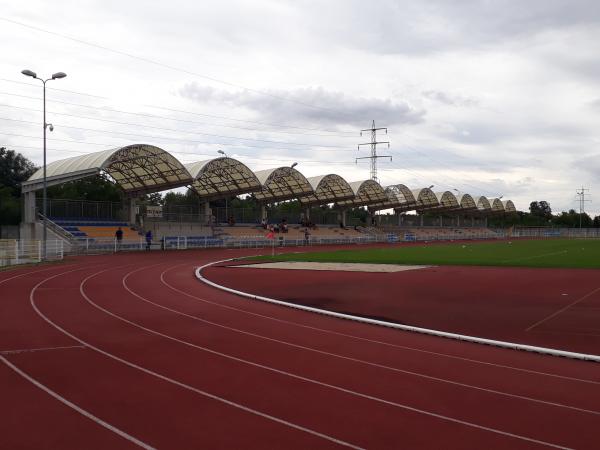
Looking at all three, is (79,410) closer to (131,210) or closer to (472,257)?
(472,257)

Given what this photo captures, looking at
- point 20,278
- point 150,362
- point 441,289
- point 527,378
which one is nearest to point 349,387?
point 527,378

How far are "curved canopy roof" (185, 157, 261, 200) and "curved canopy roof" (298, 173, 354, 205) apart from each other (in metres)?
14.0

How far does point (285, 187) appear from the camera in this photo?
62.9 meters

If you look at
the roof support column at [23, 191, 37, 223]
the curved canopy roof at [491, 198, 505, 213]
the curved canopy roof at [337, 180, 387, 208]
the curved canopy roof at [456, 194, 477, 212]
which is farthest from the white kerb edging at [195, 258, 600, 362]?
the curved canopy roof at [491, 198, 505, 213]

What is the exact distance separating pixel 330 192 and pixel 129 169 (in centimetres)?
3225

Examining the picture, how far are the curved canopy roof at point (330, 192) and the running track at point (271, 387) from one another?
5595 cm

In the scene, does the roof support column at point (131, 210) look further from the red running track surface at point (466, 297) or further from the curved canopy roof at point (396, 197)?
the curved canopy roof at point (396, 197)

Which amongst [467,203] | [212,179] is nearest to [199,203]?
[212,179]

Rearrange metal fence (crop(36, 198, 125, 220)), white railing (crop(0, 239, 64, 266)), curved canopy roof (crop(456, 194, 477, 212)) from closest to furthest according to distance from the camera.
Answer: white railing (crop(0, 239, 64, 266)) < metal fence (crop(36, 198, 125, 220)) < curved canopy roof (crop(456, 194, 477, 212))

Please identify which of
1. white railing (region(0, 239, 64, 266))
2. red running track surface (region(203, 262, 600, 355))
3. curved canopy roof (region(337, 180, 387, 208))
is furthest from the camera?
curved canopy roof (region(337, 180, 387, 208))

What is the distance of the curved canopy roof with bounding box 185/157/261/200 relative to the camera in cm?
5041

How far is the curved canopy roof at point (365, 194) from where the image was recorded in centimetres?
7317

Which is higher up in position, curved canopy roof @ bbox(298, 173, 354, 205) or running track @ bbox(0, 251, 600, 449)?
curved canopy roof @ bbox(298, 173, 354, 205)

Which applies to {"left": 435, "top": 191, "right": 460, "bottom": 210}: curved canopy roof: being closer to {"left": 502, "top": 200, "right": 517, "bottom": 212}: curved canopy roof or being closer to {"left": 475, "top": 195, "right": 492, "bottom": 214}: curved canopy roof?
{"left": 475, "top": 195, "right": 492, "bottom": 214}: curved canopy roof
